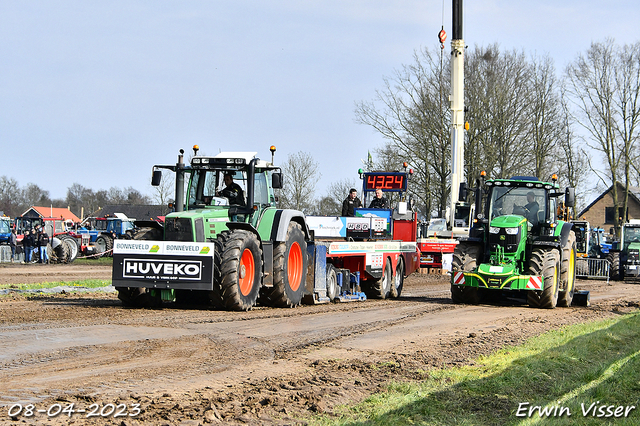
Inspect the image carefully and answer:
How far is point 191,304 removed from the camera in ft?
38.9

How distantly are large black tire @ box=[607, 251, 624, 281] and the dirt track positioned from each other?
55.2 ft

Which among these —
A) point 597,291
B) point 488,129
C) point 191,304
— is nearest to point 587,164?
point 488,129

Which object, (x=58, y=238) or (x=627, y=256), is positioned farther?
(x=58, y=238)

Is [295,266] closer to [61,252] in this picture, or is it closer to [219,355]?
[219,355]

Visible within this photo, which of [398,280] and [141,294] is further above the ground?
[141,294]

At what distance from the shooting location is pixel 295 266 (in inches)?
499

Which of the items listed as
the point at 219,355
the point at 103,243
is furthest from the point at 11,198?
the point at 219,355

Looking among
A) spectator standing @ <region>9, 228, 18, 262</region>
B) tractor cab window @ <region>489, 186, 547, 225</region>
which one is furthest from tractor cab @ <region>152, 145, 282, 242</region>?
spectator standing @ <region>9, 228, 18, 262</region>

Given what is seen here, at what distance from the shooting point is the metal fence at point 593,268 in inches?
1070

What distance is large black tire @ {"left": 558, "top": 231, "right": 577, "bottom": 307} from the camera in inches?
579

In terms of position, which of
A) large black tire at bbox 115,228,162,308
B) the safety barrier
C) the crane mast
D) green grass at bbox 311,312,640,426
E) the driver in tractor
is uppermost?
the crane mast

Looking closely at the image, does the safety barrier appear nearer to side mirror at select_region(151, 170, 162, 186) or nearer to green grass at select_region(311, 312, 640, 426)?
side mirror at select_region(151, 170, 162, 186)

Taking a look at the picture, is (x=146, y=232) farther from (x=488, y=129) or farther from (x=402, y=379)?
(x=488, y=129)

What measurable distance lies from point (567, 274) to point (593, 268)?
14104 millimetres
